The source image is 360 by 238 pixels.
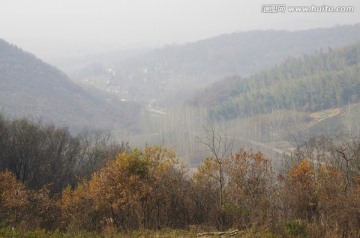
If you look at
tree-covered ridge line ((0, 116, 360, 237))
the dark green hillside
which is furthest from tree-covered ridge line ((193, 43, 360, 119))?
tree-covered ridge line ((0, 116, 360, 237))

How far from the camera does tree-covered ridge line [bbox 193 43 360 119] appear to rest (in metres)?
128

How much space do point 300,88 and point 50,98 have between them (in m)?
101

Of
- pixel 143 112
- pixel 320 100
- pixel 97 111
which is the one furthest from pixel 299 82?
pixel 97 111

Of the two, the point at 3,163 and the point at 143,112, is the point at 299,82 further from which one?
the point at 3,163

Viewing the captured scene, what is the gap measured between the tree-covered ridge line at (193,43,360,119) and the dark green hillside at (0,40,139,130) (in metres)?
41.4

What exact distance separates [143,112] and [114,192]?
530ft

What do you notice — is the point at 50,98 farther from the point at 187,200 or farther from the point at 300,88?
the point at 187,200

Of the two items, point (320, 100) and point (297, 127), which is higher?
point (320, 100)

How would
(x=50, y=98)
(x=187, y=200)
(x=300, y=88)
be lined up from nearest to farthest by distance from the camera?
(x=187, y=200), (x=300, y=88), (x=50, y=98)

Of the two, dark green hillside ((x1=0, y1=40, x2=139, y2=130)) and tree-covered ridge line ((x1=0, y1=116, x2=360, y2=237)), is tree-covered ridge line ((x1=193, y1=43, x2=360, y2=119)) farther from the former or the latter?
tree-covered ridge line ((x1=0, y1=116, x2=360, y2=237))

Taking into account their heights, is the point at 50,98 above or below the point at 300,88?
above

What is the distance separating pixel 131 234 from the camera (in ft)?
56.7

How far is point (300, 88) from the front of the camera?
139125 millimetres

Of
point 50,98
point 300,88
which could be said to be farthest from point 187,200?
point 50,98
